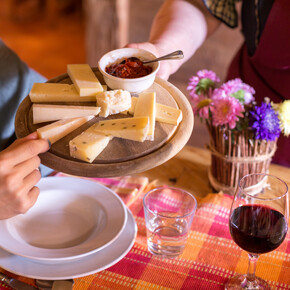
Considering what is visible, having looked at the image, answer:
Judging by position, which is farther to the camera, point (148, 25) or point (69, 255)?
→ point (148, 25)

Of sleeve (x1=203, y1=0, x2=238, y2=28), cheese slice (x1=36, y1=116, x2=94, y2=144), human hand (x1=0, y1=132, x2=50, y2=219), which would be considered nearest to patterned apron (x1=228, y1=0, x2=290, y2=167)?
sleeve (x1=203, y1=0, x2=238, y2=28)

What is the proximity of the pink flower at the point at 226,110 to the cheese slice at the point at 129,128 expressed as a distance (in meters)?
0.30

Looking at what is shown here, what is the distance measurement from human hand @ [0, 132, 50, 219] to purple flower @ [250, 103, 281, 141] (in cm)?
56

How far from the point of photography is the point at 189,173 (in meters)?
1.36

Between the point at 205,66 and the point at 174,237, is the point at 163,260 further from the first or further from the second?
the point at 205,66

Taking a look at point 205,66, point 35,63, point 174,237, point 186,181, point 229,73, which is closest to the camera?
point 174,237

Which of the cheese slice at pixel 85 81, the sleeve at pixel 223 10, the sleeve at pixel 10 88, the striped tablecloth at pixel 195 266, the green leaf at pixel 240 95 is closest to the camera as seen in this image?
the striped tablecloth at pixel 195 266

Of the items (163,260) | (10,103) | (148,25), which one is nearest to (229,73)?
(10,103)

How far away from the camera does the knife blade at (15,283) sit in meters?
Answer: 0.90

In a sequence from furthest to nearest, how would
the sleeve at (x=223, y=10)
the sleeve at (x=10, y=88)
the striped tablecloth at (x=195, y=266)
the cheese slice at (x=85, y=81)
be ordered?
1. the sleeve at (x=223, y=10)
2. the sleeve at (x=10, y=88)
3. the cheese slice at (x=85, y=81)
4. the striped tablecloth at (x=195, y=266)

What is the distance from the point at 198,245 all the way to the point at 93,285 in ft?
0.90

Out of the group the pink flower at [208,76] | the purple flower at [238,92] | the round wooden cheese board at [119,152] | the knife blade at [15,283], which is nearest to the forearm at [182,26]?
the pink flower at [208,76]

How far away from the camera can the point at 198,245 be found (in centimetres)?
105

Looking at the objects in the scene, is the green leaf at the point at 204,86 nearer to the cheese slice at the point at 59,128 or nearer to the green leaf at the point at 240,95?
the green leaf at the point at 240,95
